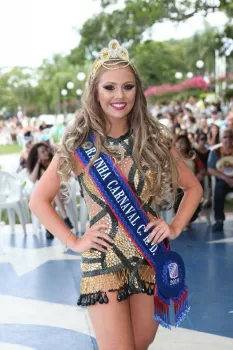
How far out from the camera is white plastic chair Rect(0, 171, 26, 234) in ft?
27.0

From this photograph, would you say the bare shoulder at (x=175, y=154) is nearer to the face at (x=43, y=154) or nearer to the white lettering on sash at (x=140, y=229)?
the white lettering on sash at (x=140, y=229)

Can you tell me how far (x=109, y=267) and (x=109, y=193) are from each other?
26cm

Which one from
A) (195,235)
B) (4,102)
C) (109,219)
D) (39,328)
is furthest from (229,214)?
(4,102)

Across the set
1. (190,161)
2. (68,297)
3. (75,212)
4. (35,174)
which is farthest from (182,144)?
(68,297)

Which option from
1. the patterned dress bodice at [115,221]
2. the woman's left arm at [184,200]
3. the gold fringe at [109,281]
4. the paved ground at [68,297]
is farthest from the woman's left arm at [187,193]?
the paved ground at [68,297]

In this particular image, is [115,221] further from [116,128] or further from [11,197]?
[11,197]

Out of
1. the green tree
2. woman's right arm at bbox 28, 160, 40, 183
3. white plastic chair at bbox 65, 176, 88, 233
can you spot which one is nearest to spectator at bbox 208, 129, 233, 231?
white plastic chair at bbox 65, 176, 88, 233

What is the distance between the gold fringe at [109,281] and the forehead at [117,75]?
681 mm

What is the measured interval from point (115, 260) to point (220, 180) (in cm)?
621

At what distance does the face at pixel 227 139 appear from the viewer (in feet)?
28.2

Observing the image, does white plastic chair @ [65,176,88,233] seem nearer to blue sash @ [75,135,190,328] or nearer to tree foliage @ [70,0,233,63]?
tree foliage @ [70,0,233,63]

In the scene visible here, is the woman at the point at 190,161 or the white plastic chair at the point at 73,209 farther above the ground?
the woman at the point at 190,161

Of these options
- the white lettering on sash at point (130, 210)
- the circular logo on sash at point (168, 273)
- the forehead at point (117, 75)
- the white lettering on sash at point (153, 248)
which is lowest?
the circular logo on sash at point (168, 273)

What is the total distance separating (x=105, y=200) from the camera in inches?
91.7
